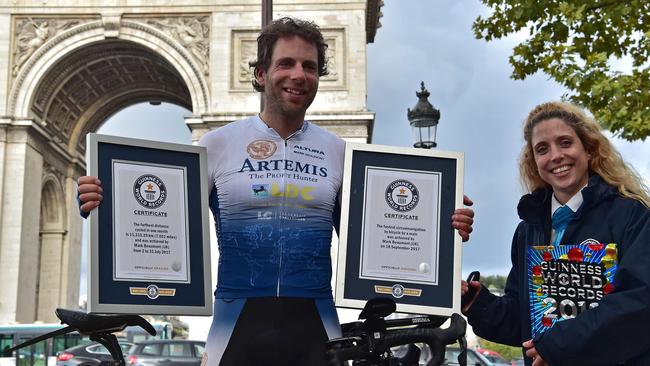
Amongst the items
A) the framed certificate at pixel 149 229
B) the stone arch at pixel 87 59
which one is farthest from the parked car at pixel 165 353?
the framed certificate at pixel 149 229

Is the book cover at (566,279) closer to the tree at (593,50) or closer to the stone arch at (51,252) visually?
the tree at (593,50)

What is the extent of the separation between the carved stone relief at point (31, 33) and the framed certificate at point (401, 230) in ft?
80.3

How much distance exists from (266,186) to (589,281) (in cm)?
108

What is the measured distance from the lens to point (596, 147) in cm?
279

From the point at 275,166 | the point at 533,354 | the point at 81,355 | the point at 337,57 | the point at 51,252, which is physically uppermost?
the point at 337,57

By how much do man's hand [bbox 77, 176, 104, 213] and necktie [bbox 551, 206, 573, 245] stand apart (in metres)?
1.50

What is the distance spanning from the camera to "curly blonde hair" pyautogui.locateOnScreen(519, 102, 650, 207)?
8.70 ft

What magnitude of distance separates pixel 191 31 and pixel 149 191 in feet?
76.2

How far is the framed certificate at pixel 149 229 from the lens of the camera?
2.69 m

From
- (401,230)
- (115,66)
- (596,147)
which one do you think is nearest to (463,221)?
(401,230)

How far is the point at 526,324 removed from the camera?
2.82 meters

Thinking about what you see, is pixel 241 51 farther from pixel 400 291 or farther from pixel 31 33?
pixel 400 291

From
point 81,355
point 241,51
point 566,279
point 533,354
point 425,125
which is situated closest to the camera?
point 533,354

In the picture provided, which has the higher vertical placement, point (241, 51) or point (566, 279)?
point (241, 51)
